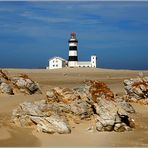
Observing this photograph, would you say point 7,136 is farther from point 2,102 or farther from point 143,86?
point 143,86

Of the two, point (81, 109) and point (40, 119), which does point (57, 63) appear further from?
point (40, 119)

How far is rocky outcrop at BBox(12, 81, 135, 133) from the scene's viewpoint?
36.9 ft

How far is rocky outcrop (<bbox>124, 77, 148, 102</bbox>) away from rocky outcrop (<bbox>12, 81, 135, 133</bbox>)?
328cm

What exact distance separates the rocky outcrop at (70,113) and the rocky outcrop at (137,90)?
328cm

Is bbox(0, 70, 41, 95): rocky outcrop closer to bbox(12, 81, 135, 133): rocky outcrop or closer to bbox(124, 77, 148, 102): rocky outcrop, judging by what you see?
bbox(124, 77, 148, 102): rocky outcrop

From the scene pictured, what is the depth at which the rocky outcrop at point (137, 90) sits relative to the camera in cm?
1677

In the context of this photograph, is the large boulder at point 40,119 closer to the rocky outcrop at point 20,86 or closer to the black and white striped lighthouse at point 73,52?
the rocky outcrop at point 20,86

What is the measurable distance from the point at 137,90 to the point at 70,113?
4902 millimetres

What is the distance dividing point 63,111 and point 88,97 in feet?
4.67

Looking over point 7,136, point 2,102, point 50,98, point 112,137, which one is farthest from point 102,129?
point 2,102

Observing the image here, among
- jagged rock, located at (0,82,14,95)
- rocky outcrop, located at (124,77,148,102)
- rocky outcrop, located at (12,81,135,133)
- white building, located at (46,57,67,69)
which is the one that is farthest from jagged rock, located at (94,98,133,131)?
white building, located at (46,57,67,69)

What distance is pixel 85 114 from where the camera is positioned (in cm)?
1275

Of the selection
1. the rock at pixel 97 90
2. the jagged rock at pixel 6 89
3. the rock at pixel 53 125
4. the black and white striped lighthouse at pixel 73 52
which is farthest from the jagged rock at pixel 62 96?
Answer: the black and white striped lighthouse at pixel 73 52

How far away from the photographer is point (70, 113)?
1273 cm
